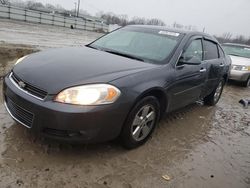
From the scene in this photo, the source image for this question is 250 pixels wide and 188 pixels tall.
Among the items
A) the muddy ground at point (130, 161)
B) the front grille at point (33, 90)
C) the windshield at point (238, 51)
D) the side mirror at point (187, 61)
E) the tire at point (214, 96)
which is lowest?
the muddy ground at point (130, 161)

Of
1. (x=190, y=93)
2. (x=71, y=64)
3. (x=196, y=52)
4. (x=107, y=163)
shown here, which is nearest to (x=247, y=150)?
(x=190, y=93)

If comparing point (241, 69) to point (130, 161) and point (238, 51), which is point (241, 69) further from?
point (130, 161)

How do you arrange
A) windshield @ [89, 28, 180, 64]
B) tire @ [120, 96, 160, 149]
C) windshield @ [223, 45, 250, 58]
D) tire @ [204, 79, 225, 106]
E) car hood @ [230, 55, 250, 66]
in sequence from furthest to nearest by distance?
windshield @ [223, 45, 250, 58]
car hood @ [230, 55, 250, 66]
tire @ [204, 79, 225, 106]
windshield @ [89, 28, 180, 64]
tire @ [120, 96, 160, 149]

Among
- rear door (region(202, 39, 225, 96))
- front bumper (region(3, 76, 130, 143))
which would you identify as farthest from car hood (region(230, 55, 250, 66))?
front bumper (region(3, 76, 130, 143))

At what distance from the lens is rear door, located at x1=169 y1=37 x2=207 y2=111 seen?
365cm

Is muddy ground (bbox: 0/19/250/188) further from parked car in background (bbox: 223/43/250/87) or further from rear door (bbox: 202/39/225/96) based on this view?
parked car in background (bbox: 223/43/250/87)

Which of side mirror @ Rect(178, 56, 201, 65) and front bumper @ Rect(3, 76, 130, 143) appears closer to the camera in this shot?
front bumper @ Rect(3, 76, 130, 143)

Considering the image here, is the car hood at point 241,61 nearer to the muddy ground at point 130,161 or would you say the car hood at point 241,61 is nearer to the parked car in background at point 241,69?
the parked car in background at point 241,69

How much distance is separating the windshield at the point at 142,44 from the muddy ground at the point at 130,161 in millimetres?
1213

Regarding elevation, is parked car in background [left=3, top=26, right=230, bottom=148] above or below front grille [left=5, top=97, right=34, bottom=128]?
above

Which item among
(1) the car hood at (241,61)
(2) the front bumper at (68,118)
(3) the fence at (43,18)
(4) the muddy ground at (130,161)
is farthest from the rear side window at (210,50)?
(3) the fence at (43,18)

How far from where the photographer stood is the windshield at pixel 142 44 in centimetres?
362

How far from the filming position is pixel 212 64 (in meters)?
4.79

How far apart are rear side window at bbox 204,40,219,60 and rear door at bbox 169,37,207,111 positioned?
0.23 m
